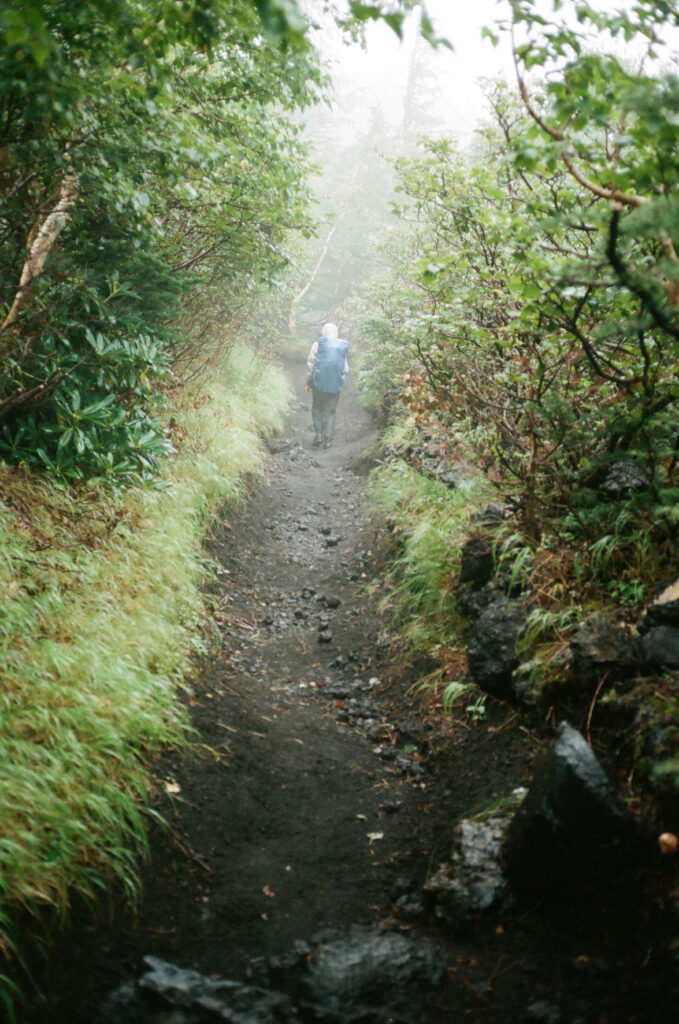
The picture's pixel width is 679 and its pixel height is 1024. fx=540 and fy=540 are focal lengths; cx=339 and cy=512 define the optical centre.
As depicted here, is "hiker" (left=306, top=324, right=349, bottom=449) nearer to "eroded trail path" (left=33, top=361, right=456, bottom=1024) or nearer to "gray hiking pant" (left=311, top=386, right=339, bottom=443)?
"gray hiking pant" (left=311, top=386, right=339, bottom=443)

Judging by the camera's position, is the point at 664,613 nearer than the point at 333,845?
Yes

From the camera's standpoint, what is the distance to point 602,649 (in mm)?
3184

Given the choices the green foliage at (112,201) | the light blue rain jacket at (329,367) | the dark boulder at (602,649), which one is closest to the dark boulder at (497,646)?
the dark boulder at (602,649)

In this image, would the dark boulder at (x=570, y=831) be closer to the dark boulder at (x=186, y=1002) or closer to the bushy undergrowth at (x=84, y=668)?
the dark boulder at (x=186, y=1002)

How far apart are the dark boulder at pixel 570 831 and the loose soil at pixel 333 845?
10cm

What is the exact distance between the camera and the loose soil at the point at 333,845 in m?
2.12

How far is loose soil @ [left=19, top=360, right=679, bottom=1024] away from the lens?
83.7 inches

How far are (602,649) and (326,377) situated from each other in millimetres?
Answer: 10803

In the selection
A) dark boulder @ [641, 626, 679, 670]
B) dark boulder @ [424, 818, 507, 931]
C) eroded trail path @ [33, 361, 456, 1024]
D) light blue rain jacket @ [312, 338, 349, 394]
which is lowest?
light blue rain jacket @ [312, 338, 349, 394]

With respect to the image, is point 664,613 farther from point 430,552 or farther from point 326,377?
point 326,377

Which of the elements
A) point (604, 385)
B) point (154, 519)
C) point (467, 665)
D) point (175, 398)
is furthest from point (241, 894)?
point (175, 398)

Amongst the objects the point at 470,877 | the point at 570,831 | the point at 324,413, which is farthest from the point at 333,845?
the point at 324,413

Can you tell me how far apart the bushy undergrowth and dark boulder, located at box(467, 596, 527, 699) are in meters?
2.15

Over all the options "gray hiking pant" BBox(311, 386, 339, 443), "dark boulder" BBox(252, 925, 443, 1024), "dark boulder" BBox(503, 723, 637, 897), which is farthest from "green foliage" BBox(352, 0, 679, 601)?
"gray hiking pant" BBox(311, 386, 339, 443)
